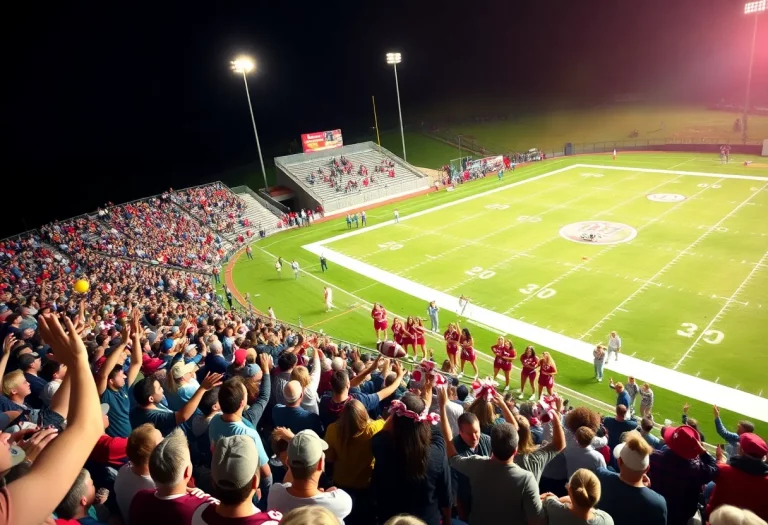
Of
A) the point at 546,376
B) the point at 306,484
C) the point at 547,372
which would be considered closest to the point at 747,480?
the point at 306,484

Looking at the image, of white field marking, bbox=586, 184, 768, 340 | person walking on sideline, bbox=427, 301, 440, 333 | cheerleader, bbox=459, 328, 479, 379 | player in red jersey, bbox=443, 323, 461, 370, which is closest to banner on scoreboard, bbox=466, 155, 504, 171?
white field marking, bbox=586, 184, 768, 340

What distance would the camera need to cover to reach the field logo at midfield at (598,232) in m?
28.8

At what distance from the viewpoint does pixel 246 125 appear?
7769cm

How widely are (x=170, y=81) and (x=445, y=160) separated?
41263 mm

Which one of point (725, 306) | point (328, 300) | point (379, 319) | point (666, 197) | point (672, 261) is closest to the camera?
point (379, 319)

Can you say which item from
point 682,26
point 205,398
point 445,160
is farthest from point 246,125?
point 205,398

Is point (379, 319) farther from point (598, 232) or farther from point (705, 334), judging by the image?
point (598, 232)

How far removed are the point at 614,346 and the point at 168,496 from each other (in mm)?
15997

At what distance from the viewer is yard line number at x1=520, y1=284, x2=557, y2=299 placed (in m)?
22.7

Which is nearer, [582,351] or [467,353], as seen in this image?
[467,353]

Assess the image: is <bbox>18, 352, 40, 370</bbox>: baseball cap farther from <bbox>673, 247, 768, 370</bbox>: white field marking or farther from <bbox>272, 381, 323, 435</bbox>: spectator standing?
<bbox>673, 247, 768, 370</bbox>: white field marking

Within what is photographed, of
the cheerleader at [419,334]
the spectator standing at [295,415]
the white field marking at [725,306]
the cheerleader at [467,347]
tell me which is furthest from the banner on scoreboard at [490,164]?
the spectator standing at [295,415]

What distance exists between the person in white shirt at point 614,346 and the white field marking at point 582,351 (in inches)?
8.3

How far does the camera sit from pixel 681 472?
206 inches
